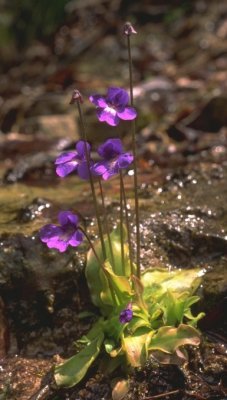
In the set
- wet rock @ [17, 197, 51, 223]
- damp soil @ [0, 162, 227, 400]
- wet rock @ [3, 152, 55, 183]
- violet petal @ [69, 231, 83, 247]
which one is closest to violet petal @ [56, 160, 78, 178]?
violet petal @ [69, 231, 83, 247]

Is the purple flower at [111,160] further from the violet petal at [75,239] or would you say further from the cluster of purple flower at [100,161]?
the violet petal at [75,239]

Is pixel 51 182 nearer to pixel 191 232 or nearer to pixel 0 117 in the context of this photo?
pixel 191 232

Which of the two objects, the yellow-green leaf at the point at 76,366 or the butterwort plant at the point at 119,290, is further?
the yellow-green leaf at the point at 76,366

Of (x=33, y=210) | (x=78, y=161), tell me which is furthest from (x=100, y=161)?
(x=33, y=210)

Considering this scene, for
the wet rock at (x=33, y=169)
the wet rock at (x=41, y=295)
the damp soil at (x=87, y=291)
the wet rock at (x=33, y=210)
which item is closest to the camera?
the damp soil at (x=87, y=291)

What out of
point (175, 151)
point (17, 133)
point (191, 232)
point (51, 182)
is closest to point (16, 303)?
point (191, 232)

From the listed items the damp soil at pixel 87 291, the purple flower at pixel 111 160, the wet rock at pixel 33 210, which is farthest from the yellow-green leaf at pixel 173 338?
the wet rock at pixel 33 210

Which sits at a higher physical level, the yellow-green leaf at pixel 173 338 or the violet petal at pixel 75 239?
the violet petal at pixel 75 239

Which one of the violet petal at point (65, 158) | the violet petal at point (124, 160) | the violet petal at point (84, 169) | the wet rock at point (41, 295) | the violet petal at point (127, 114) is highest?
the violet petal at point (127, 114)

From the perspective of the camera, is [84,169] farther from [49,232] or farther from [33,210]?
[33,210]
